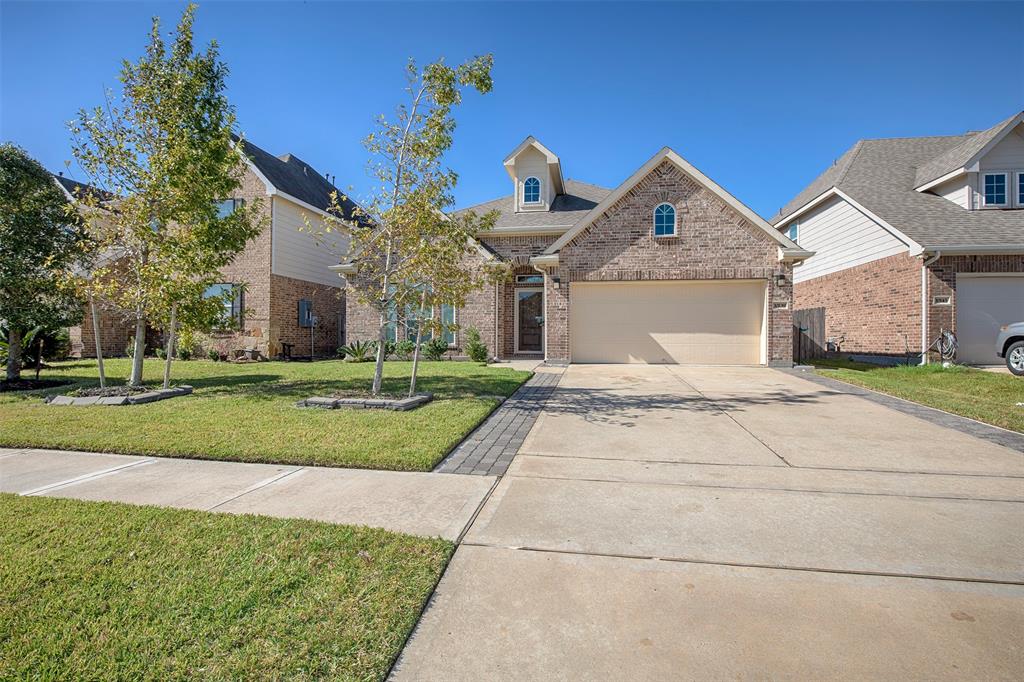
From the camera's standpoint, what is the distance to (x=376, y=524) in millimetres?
3121

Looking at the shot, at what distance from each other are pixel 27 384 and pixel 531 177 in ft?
47.3

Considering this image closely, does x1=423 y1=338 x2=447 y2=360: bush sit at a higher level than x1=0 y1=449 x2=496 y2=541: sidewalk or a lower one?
higher

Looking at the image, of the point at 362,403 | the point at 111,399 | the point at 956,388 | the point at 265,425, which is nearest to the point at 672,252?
the point at 956,388

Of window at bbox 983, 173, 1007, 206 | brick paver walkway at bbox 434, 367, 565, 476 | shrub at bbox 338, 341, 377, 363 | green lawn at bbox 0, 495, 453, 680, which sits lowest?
green lawn at bbox 0, 495, 453, 680

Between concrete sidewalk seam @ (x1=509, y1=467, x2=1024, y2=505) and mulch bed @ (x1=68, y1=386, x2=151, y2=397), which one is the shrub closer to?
mulch bed @ (x1=68, y1=386, x2=151, y2=397)

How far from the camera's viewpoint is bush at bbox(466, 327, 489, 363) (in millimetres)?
14414

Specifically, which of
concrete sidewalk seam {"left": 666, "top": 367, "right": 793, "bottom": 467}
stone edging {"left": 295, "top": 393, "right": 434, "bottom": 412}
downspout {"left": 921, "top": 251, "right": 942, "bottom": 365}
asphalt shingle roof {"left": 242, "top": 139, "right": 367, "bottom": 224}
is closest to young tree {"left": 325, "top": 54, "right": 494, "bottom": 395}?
stone edging {"left": 295, "top": 393, "right": 434, "bottom": 412}

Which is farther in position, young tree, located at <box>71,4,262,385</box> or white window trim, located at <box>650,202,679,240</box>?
white window trim, located at <box>650,202,679,240</box>

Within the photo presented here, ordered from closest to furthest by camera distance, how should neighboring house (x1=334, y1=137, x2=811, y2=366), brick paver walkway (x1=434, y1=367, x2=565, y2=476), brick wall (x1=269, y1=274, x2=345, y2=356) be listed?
brick paver walkway (x1=434, y1=367, x2=565, y2=476) → neighboring house (x1=334, y1=137, x2=811, y2=366) → brick wall (x1=269, y1=274, x2=345, y2=356)

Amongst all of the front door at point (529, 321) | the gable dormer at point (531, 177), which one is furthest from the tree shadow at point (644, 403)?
the gable dormer at point (531, 177)

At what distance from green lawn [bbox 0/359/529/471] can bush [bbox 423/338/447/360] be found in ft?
18.3

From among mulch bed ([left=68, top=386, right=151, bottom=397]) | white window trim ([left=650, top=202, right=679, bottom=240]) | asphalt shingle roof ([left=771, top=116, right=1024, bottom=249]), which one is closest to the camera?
mulch bed ([left=68, top=386, right=151, bottom=397])

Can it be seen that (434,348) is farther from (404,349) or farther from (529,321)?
(529,321)

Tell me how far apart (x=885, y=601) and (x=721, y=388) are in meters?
7.14
